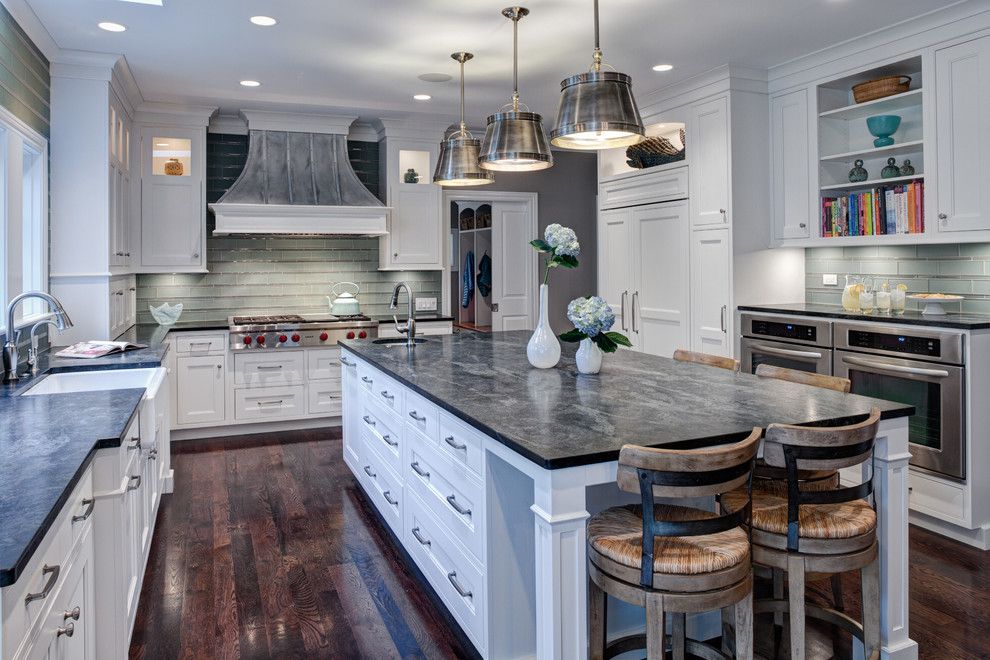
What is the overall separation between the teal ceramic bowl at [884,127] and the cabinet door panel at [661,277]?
1282 millimetres

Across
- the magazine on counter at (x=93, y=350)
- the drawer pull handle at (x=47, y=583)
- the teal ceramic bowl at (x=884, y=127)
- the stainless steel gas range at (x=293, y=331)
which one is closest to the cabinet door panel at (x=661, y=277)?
the teal ceramic bowl at (x=884, y=127)

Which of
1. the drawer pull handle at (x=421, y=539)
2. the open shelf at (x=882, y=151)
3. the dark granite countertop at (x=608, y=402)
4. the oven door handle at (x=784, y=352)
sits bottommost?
the drawer pull handle at (x=421, y=539)

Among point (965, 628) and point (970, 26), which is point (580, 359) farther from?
point (970, 26)

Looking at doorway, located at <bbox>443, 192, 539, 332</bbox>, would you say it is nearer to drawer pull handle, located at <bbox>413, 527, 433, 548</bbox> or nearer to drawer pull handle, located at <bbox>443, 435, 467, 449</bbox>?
drawer pull handle, located at <bbox>413, 527, 433, 548</bbox>

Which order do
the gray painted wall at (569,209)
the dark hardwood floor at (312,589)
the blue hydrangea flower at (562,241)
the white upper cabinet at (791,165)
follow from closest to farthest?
the dark hardwood floor at (312,589)
the blue hydrangea flower at (562,241)
the white upper cabinet at (791,165)
the gray painted wall at (569,209)

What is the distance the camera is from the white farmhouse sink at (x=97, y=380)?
338cm

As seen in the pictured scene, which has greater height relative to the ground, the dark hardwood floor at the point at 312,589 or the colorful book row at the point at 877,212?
the colorful book row at the point at 877,212

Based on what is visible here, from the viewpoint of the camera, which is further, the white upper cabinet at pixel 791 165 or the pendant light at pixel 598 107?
the white upper cabinet at pixel 791 165

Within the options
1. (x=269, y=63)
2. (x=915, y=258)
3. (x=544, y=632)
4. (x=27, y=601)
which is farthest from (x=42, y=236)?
(x=915, y=258)

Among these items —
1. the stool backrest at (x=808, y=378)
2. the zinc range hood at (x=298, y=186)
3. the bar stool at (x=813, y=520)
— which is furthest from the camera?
the zinc range hood at (x=298, y=186)

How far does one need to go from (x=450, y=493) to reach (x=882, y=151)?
136 inches

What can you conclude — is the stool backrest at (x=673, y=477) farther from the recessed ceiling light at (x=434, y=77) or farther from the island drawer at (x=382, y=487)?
the recessed ceiling light at (x=434, y=77)

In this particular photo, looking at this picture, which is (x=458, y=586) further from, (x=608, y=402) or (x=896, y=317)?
(x=896, y=317)

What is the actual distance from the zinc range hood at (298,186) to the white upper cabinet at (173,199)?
0.87 ft
